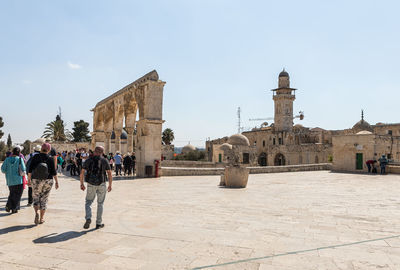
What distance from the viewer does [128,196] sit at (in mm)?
8398

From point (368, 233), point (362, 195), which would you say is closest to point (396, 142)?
point (362, 195)

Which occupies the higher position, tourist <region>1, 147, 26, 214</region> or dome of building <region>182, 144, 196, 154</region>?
dome of building <region>182, 144, 196, 154</region>

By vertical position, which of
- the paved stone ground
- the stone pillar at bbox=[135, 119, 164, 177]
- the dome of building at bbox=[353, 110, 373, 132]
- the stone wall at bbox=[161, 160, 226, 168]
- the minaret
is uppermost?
the minaret

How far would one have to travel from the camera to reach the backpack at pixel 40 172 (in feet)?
16.8

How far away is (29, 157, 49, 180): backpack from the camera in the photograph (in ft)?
16.8

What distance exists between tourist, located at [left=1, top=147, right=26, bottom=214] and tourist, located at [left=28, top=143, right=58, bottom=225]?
1.11 meters

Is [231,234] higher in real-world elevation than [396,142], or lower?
lower

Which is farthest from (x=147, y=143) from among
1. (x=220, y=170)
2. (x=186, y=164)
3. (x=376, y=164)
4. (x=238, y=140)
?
(x=238, y=140)

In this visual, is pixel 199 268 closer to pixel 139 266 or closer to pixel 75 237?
pixel 139 266

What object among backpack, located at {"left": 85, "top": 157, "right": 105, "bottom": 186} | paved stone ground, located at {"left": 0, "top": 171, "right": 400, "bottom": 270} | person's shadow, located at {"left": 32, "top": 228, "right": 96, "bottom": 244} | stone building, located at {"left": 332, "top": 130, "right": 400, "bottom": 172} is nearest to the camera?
paved stone ground, located at {"left": 0, "top": 171, "right": 400, "bottom": 270}

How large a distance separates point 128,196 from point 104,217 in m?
2.72

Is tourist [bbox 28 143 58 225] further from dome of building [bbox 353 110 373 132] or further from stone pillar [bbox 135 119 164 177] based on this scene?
dome of building [bbox 353 110 373 132]

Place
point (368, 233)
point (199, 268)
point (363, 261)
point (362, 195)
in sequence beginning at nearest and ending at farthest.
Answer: point (199, 268), point (363, 261), point (368, 233), point (362, 195)

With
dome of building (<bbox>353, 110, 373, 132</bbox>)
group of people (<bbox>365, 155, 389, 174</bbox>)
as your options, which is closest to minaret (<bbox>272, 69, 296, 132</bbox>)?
dome of building (<bbox>353, 110, 373, 132</bbox>)
